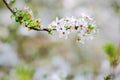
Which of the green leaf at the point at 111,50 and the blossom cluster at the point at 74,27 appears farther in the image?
the green leaf at the point at 111,50

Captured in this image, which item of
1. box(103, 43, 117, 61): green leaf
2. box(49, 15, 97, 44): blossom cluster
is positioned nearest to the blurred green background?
box(103, 43, 117, 61): green leaf

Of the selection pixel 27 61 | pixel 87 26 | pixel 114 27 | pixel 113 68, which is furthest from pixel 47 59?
pixel 87 26

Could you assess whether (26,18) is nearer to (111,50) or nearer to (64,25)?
(64,25)

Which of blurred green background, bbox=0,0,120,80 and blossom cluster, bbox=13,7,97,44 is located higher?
blurred green background, bbox=0,0,120,80

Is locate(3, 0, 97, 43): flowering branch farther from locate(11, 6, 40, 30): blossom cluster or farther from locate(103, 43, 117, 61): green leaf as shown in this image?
locate(103, 43, 117, 61): green leaf

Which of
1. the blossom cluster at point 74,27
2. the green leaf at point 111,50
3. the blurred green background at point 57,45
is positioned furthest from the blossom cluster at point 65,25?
the blurred green background at point 57,45

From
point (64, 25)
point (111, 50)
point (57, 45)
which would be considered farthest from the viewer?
point (57, 45)

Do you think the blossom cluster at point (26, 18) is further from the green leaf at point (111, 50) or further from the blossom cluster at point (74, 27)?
the green leaf at point (111, 50)

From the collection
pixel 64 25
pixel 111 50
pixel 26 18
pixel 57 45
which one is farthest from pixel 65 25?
pixel 57 45

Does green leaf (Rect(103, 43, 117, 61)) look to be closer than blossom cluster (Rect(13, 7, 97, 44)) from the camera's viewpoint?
No
